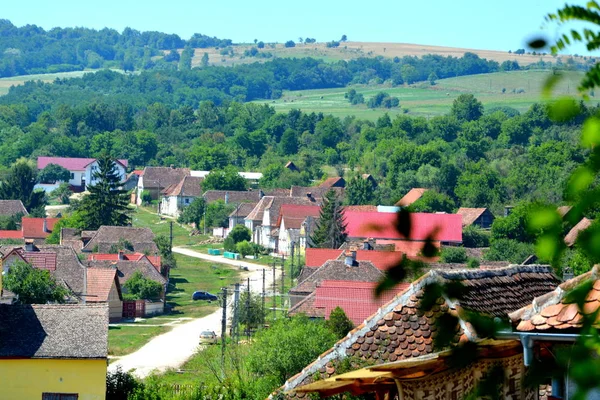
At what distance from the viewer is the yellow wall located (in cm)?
2042

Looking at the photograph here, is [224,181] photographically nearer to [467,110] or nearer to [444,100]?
[467,110]

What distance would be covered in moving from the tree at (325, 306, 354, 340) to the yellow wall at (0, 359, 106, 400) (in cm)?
936

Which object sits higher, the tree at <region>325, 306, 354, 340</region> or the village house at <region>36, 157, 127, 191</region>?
the tree at <region>325, 306, 354, 340</region>

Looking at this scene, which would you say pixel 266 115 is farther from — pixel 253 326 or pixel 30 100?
pixel 253 326

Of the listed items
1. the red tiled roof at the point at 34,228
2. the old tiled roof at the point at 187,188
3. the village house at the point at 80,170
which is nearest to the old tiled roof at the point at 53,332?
the red tiled roof at the point at 34,228

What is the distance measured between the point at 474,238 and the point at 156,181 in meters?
34.6

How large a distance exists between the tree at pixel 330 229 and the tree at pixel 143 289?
1858 centimetres

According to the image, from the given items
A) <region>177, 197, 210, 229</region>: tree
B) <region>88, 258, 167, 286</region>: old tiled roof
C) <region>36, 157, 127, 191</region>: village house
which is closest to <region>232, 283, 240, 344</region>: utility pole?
<region>88, 258, 167, 286</region>: old tiled roof

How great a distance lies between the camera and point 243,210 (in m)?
83.2

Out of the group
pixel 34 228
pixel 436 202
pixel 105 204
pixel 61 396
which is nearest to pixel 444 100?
pixel 436 202

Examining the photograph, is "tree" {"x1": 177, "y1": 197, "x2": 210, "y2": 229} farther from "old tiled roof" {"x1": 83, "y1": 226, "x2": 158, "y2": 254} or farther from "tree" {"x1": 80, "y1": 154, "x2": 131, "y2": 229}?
"old tiled roof" {"x1": 83, "y1": 226, "x2": 158, "y2": 254}

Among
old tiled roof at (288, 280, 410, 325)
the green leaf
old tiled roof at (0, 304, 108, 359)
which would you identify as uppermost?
the green leaf

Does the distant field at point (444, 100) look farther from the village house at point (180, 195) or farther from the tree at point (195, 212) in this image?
the tree at point (195, 212)

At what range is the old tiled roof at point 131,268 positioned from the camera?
173 ft
